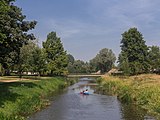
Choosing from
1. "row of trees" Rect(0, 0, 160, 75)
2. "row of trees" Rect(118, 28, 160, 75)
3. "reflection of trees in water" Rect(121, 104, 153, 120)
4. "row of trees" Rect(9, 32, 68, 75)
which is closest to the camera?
"reflection of trees in water" Rect(121, 104, 153, 120)

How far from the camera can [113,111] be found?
37.9 metres

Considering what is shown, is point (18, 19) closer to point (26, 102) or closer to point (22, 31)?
point (22, 31)

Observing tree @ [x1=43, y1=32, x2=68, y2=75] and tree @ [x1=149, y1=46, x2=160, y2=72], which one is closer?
tree @ [x1=43, y1=32, x2=68, y2=75]

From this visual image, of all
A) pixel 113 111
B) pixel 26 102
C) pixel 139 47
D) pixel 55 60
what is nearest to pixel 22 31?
pixel 26 102

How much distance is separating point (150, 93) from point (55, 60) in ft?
218

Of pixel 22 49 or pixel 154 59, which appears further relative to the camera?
pixel 154 59

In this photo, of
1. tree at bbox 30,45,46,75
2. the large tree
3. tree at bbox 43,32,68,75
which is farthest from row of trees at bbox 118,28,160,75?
the large tree

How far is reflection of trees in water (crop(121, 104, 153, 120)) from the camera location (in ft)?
108

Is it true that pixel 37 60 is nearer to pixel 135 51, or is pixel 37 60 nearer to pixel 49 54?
pixel 49 54

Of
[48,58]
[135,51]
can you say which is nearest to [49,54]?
[48,58]

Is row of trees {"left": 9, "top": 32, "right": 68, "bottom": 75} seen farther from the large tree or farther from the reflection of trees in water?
the reflection of trees in water

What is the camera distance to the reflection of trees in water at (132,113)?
3297 cm

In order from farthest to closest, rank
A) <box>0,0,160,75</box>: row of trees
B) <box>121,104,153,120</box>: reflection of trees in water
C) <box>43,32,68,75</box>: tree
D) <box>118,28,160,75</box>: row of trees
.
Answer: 1. <box>118,28,160,75</box>: row of trees
2. <box>43,32,68,75</box>: tree
3. <box>0,0,160,75</box>: row of trees
4. <box>121,104,153,120</box>: reflection of trees in water

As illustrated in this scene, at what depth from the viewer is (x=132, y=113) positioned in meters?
35.7
